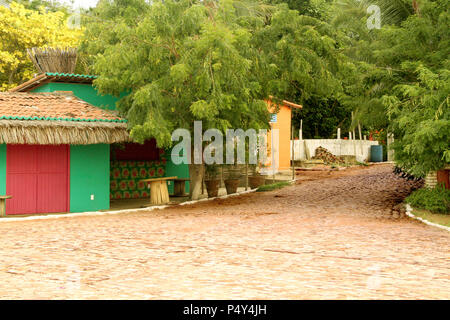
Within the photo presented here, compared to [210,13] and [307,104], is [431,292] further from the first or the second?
[307,104]

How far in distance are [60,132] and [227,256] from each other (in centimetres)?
851

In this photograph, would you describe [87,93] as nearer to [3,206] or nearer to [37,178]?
[37,178]

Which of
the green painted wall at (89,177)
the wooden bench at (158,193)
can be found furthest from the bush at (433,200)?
the green painted wall at (89,177)

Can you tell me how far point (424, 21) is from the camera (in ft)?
54.8

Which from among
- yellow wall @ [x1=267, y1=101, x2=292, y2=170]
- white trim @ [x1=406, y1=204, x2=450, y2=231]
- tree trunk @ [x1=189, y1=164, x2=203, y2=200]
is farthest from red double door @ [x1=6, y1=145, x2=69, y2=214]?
yellow wall @ [x1=267, y1=101, x2=292, y2=170]

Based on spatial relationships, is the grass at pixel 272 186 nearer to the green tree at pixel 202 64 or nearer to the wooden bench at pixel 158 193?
the green tree at pixel 202 64

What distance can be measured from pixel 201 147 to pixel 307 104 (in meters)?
23.3

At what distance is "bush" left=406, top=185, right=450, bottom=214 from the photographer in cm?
1697

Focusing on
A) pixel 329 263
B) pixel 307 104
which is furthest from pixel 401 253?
pixel 307 104

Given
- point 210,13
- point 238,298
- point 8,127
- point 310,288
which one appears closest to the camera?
point 238,298

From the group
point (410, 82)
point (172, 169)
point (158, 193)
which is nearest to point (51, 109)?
point (158, 193)

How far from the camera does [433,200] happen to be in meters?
17.2

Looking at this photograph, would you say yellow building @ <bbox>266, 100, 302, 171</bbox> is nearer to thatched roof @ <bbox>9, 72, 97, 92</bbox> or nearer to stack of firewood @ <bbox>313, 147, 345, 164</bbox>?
stack of firewood @ <bbox>313, 147, 345, 164</bbox>

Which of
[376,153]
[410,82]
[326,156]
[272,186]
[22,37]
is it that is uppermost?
[22,37]
